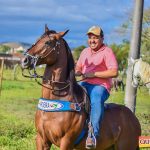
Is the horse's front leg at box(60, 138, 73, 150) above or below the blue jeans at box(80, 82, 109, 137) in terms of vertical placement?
below

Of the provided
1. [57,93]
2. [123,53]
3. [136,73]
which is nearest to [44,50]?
[57,93]

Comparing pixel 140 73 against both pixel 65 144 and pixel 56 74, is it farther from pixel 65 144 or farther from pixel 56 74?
pixel 65 144

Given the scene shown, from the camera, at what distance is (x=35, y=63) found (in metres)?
6.04

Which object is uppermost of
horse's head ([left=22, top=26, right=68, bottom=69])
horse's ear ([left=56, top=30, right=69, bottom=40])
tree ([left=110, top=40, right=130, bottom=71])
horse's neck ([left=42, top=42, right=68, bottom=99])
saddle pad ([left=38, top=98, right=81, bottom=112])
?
tree ([left=110, top=40, right=130, bottom=71])

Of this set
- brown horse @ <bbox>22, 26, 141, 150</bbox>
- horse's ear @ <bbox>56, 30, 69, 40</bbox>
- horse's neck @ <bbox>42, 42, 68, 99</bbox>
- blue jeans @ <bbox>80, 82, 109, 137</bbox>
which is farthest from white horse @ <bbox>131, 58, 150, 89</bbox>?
horse's ear @ <bbox>56, 30, 69, 40</bbox>

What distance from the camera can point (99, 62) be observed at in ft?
22.1

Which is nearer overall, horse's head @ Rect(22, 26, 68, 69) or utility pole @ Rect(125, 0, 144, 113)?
horse's head @ Rect(22, 26, 68, 69)

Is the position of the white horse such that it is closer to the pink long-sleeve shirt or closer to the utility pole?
the utility pole

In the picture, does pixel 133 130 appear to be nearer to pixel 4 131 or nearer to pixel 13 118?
pixel 4 131

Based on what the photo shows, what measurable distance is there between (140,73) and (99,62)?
181 inches

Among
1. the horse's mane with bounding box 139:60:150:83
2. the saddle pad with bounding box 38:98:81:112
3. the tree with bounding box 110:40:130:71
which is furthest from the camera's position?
the tree with bounding box 110:40:130:71

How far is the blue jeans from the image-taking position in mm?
6562

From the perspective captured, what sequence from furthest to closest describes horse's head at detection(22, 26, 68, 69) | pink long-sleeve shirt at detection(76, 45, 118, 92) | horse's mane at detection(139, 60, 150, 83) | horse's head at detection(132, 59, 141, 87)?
horse's mane at detection(139, 60, 150, 83) < horse's head at detection(132, 59, 141, 87) < pink long-sleeve shirt at detection(76, 45, 118, 92) < horse's head at detection(22, 26, 68, 69)

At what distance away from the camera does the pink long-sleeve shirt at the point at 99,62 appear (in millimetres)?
Result: 6680
